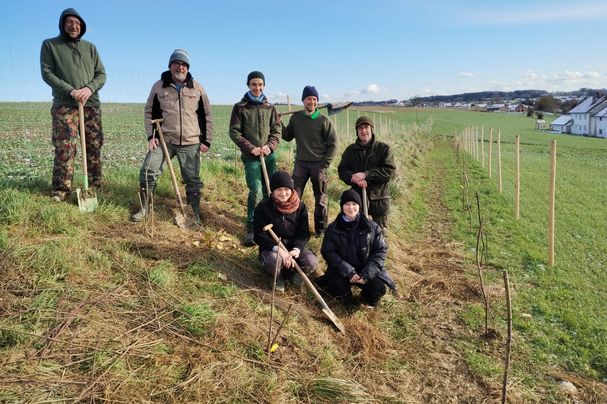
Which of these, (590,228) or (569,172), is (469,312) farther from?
(569,172)

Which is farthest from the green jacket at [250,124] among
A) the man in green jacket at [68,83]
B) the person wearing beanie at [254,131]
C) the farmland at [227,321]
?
the man in green jacket at [68,83]

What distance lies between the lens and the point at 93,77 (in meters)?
5.48

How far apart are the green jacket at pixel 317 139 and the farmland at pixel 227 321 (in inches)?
59.1

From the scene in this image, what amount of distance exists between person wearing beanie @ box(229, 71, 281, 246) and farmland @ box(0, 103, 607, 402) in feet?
2.67

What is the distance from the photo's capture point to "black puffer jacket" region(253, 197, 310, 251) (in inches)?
187

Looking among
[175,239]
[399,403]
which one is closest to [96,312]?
[175,239]

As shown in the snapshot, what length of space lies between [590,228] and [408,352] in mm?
7010

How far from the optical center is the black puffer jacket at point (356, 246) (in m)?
4.67

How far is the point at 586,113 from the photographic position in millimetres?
66500

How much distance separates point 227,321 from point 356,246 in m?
1.70

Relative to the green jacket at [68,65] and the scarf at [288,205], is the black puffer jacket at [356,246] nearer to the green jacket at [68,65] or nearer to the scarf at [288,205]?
the scarf at [288,205]

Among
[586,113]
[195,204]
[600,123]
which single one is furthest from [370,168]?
[586,113]

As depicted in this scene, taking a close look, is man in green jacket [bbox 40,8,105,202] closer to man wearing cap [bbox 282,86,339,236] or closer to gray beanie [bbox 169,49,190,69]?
gray beanie [bbox 169,49,190,69]

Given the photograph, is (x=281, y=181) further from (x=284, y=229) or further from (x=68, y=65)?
(x=68, y=65)
